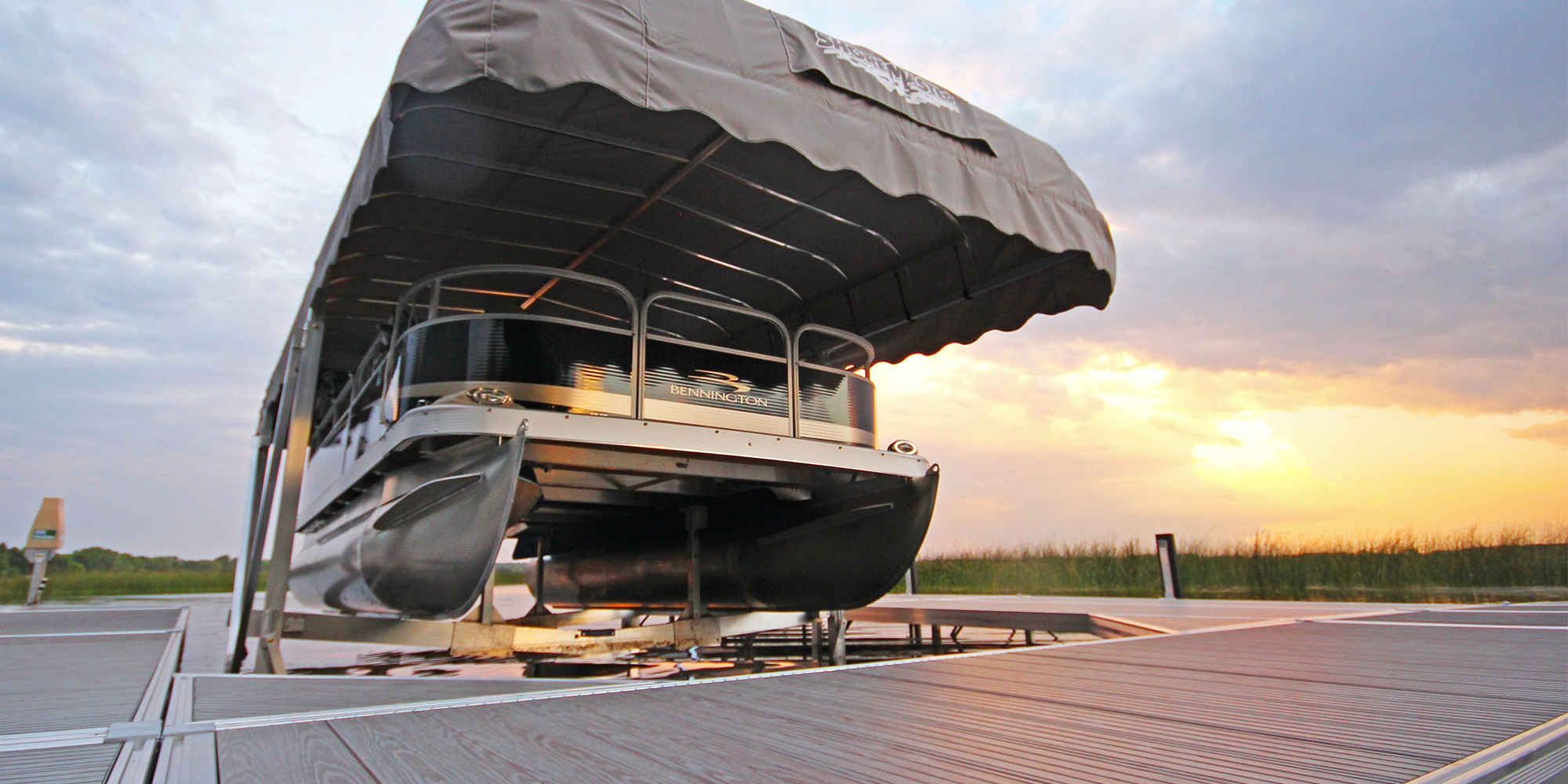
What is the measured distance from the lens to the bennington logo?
359 cm

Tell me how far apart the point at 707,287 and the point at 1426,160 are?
11802mm

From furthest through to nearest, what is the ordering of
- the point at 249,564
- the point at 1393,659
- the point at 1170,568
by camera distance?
the point at 1170,568 < the point at 249,564 < the point at 1393,659

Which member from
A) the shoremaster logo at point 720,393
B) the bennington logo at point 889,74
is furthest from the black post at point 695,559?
the bennington logo at point 889,74

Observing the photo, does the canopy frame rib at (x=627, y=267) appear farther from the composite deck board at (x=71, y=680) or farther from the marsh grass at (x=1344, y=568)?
the marsh grass at (x=1344, y=568)

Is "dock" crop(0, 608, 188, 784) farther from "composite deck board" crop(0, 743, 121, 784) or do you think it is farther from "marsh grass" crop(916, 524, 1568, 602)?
"marsh grass" crop(916, 524, 1568, 602)

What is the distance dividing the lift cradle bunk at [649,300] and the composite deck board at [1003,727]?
180cm

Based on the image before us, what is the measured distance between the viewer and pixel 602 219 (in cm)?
496

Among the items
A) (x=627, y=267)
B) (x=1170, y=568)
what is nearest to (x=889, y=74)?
(x=627, y=267)

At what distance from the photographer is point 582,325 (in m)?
3.89

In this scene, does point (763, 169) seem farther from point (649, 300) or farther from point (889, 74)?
point (649, 300)

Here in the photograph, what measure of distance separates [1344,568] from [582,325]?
908cm

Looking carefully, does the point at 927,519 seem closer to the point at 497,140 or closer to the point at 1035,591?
the point at 497,140

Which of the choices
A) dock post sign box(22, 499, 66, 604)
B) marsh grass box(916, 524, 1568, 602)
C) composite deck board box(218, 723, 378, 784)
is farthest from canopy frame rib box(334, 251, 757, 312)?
dock post sign box(22, 499, 66, 604)

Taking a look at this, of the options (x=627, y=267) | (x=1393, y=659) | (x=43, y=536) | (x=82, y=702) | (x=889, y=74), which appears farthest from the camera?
(x=43, y=536)
